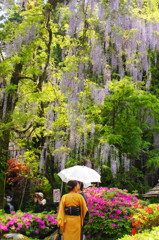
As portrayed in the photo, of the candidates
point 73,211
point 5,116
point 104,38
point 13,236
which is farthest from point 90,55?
point 73,211

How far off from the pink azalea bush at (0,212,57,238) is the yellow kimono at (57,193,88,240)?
3812 millimetres

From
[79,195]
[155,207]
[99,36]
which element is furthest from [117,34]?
[79,195]

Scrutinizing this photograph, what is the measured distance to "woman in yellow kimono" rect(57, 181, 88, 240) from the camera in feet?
14.8

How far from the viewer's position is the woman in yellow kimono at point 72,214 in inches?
178

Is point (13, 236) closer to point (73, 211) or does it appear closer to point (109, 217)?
point (109, 217)

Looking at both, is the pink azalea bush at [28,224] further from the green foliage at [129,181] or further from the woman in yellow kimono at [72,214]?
the green foliage at [129,181]

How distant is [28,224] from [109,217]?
6.92 ft

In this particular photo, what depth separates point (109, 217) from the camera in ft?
24.7

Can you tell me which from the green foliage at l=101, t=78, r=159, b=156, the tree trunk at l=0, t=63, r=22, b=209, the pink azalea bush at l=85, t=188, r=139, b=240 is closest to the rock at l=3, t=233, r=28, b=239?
the pink azalea bush at l=85, t=188, r=139, b=240

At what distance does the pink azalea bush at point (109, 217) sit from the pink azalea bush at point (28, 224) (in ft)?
4.53

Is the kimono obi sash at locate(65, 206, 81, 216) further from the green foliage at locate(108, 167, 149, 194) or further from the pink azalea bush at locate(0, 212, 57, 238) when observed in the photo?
the green foliage at locate(108, 167, 149, 194)

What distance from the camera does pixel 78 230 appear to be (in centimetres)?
453

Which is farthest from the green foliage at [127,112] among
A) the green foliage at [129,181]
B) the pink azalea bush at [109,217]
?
the pink azalea bush at [109,217]

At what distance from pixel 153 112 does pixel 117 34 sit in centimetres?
→ 356
